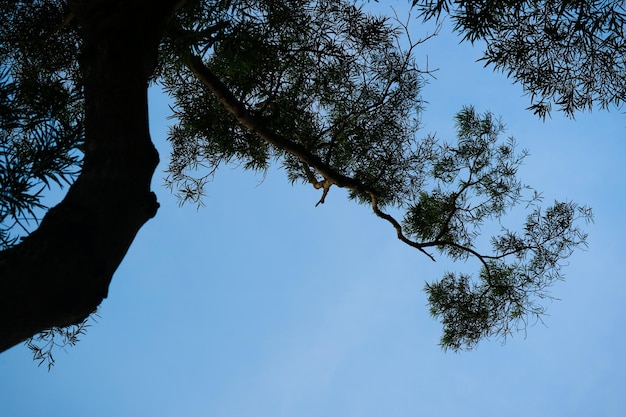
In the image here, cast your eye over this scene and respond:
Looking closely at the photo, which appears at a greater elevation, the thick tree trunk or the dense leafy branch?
the dense leafy branch

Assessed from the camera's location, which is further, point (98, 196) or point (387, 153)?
point (387, 153)

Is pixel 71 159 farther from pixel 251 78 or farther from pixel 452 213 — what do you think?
pixel 452 213

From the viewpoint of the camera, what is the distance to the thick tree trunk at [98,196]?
1603mm

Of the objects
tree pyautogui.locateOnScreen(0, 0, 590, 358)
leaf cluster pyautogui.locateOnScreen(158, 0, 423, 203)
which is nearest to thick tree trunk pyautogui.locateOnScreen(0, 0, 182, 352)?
tree pyautogui.locateOnScreen(0, 0, 590, 358)

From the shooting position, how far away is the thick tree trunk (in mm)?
1603

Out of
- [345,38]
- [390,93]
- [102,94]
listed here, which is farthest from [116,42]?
[390,93]

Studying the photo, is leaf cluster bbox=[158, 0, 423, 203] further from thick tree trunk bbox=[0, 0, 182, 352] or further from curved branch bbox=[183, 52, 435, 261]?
thick tree trunk bbox=[0, 0, 182, 352]

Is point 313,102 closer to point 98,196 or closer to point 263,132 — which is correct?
point 263,132

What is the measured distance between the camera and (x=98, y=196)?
1.77 metres

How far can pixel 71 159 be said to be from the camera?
77.0 inches

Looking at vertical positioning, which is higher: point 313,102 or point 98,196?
point 313,102

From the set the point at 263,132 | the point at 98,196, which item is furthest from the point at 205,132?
the point at 98,196

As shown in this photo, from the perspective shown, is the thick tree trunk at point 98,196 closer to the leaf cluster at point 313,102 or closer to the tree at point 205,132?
the tree at point 205,132

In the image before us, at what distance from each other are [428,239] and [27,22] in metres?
4.42
